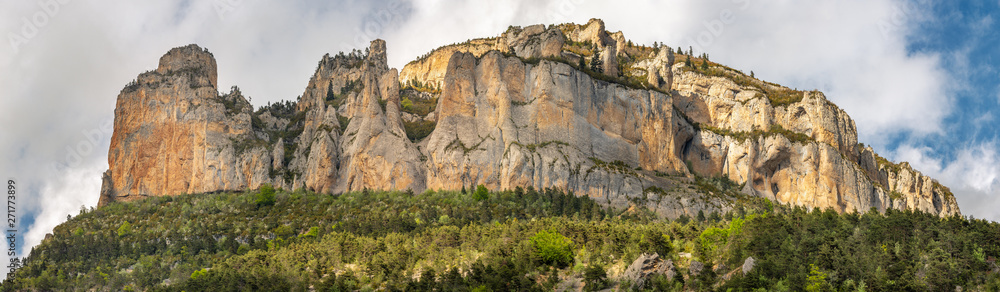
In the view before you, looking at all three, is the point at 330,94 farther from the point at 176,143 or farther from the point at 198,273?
the point at 198,273

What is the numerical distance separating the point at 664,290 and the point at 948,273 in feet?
71.0

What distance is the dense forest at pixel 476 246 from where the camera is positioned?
73000 millimetres

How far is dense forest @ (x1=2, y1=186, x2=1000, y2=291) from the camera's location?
73.0m

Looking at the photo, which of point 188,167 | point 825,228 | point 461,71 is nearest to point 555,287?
point 825,228

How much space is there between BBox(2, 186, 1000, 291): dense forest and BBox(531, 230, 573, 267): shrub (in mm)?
205

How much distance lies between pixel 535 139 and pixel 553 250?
51.8m

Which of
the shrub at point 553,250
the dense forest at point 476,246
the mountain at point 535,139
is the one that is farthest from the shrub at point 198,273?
the shrub at point 553,250

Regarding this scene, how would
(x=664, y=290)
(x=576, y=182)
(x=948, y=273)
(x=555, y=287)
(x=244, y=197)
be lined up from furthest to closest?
(x=244, y=197)
(x=576, y=182)
(x=555, y=287)
(x=664, y=290)
(x=948, y=273)

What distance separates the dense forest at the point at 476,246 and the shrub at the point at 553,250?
0.21 metres

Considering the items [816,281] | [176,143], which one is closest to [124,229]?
[176,143]

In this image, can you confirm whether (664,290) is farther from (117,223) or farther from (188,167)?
(188,167)

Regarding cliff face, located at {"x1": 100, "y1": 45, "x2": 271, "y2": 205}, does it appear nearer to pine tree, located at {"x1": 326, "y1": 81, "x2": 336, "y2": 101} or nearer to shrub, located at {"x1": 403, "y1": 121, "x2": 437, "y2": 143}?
pine tree, located at {"x1": 326, "y1": 81, "x2": 336, "y2": 101}

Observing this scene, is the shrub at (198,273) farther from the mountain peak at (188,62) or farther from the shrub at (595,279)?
the mountain peak at (188,62)

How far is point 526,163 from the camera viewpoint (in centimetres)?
13638
